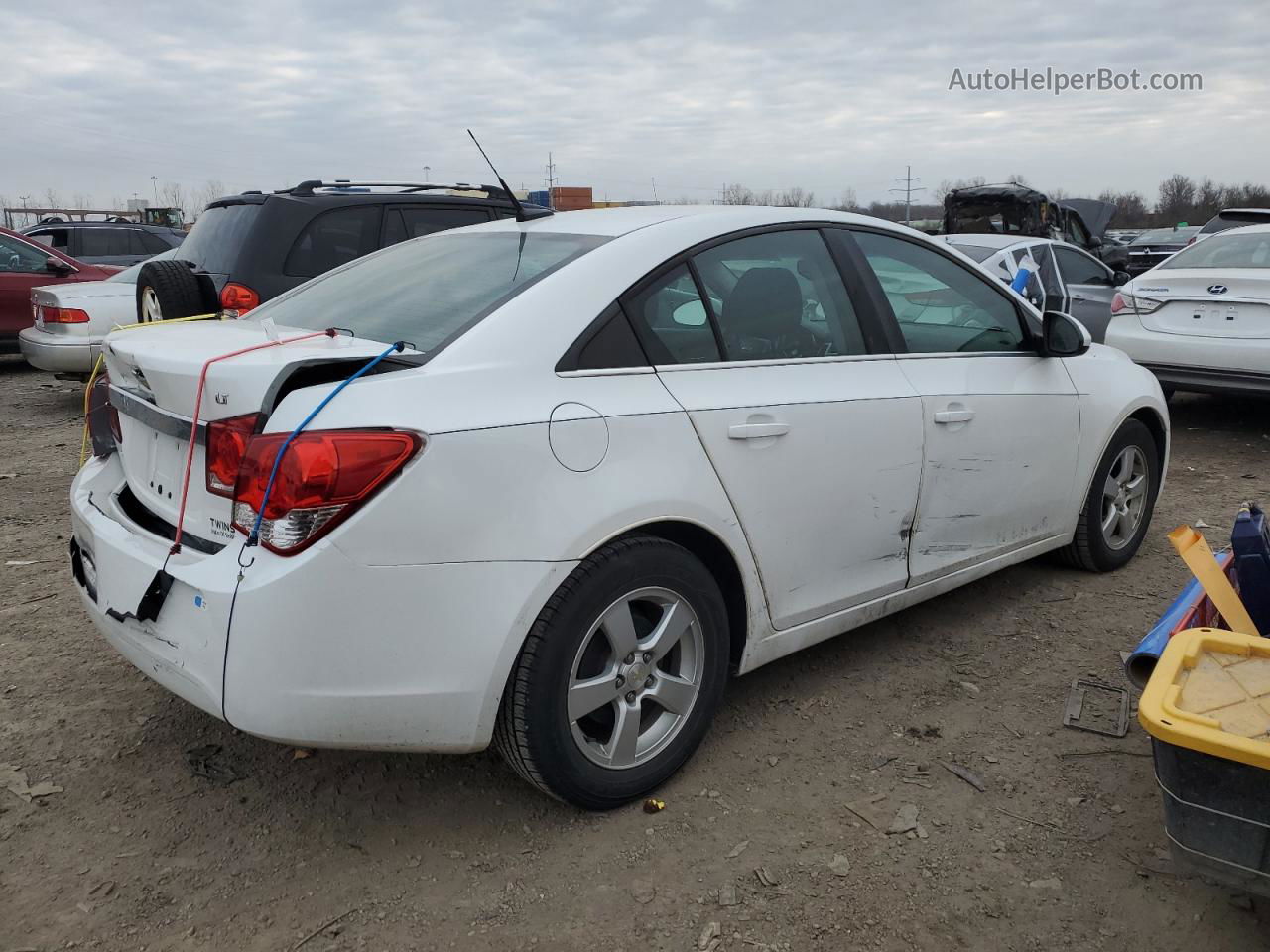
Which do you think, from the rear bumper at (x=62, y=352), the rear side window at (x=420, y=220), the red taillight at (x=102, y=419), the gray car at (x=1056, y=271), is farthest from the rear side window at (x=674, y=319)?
the rear bumper at (x=62, y=352)

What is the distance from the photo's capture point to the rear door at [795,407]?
9.37ft

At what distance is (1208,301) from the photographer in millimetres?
7105

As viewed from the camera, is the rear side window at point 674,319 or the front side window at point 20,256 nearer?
the rear side window at point 674,319

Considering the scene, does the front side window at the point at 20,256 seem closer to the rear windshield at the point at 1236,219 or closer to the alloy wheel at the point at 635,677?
the alloy wheel at the point at 635,677

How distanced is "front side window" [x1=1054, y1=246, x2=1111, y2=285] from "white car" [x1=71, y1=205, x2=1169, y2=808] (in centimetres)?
639

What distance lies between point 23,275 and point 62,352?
296 cm

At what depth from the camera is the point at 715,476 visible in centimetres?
279

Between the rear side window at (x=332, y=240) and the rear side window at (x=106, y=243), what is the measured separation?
40.7ft

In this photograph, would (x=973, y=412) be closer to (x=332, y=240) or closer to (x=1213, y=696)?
(x=1213, y=696)

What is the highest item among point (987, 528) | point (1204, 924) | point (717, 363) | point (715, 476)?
point (717, 363)

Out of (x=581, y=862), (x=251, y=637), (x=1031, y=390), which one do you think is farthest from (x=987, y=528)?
(x=251, y=637)

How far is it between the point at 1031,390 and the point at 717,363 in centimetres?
155

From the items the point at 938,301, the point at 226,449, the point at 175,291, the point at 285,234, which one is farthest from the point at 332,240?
the point at 226,449

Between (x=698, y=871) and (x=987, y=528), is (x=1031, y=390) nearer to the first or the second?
(x=987, y=528)
